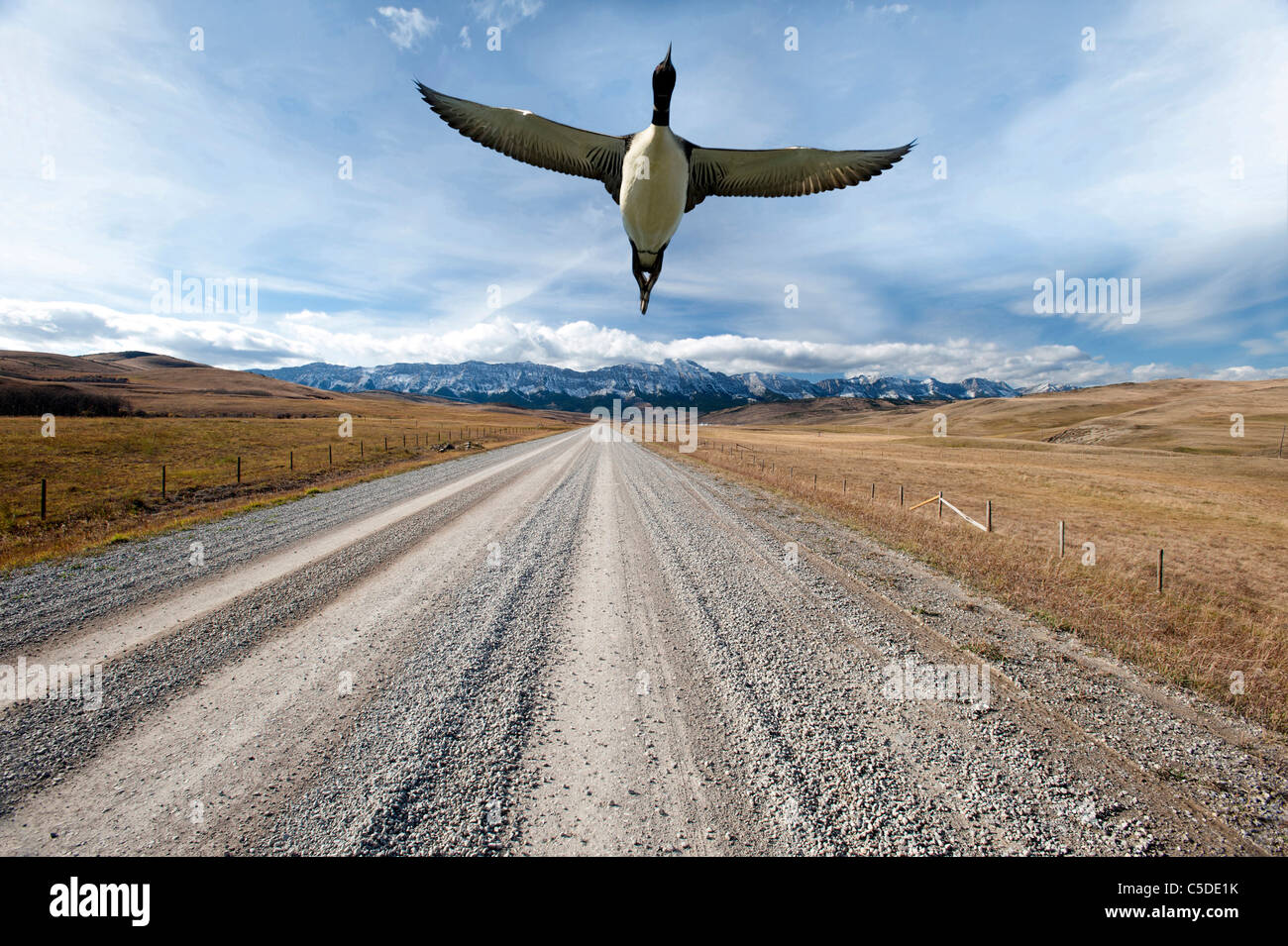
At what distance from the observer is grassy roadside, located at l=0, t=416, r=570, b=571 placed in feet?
35.6

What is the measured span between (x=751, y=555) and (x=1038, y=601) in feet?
14.2

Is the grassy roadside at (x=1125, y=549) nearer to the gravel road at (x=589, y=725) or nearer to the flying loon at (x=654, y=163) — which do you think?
the gravel road at (x=589, y=725)

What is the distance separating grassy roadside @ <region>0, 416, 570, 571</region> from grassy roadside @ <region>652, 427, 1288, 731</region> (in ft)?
53.6

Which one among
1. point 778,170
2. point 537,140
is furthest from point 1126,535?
point 537,140

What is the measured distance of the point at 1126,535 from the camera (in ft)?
59.7

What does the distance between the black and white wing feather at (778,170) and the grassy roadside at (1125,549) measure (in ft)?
18.9

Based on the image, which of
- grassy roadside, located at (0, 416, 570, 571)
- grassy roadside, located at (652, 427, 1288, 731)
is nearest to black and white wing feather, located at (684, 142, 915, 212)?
grassy roadside, located at (652, 427, 1288, 731)

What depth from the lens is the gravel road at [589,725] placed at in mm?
2873

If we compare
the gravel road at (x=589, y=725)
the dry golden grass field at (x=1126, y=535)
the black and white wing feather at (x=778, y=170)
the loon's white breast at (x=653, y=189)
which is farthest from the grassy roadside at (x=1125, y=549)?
the loon's white breast at (x=653, y=189)
